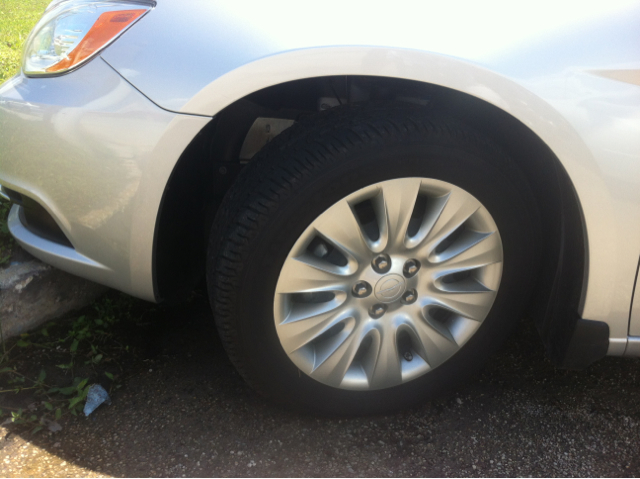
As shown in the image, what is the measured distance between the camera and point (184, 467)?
155cm

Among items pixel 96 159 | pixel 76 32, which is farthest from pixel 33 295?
pixel 76 32

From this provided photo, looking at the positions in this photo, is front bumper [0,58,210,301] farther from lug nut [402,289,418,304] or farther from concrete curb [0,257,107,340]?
lug nut [402,289,418,304]

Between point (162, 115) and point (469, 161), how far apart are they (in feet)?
2.74

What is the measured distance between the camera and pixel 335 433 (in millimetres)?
1695

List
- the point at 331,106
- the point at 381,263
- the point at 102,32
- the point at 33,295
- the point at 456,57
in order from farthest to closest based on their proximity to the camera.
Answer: the point at 33,295
the point at 331,106
the point at 381,263
the point at 102,32
the point at 456,57

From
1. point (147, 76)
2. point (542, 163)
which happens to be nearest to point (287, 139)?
point (147, 76)

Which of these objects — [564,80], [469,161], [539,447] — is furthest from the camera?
[539,447]

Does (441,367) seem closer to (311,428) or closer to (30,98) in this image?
(311,428)

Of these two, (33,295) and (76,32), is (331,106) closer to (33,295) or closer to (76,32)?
(76,32)

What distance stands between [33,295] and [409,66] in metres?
1.60

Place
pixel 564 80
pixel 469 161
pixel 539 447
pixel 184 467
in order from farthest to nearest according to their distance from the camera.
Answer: pixel 539 447
pixel 184 467
pixel 469 161
pixel 564 80

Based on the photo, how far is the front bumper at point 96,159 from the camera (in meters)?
1.37

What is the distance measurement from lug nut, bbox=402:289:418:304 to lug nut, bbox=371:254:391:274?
0.41 feet

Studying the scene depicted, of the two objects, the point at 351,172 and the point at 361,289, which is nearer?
the point at 351,172
